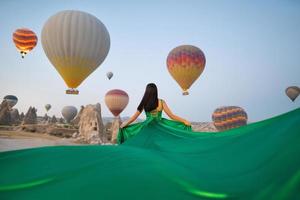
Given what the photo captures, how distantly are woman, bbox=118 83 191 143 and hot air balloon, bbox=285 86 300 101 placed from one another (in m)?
39.0

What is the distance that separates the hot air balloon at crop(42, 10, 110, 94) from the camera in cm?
1997

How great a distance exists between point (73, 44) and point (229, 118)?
18.1 m

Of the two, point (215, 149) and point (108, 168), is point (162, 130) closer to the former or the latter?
point (215, 149)

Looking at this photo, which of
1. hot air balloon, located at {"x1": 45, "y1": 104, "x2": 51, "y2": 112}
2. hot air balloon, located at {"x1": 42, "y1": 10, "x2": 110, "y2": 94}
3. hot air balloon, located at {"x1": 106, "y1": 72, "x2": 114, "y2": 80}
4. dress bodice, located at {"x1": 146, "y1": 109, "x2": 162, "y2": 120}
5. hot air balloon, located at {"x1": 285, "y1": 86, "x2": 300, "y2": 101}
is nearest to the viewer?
dress bodice, located at {"x1": 146, "y1": 109, "x2": 162, "y2": 120}

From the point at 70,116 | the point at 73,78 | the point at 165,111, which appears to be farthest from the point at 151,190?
the point at 70,116

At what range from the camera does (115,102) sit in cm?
3722

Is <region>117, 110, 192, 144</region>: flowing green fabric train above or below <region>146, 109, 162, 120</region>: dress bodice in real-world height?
below

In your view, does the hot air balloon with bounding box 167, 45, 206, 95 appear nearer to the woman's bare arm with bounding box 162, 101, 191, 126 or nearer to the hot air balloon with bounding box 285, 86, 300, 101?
the hot air balloon with bounding box 285, 86, 300, 101

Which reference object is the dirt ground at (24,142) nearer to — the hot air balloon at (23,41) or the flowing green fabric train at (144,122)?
the hot air balloon at (23,41)

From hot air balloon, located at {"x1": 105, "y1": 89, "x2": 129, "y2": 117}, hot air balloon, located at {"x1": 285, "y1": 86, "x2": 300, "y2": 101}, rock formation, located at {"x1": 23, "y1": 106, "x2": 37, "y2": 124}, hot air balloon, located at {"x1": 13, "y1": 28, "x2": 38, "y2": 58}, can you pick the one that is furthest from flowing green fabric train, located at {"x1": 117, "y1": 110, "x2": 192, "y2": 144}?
rock formation, located at {"x1": 23, "y1": 106, "x2": 37, "y2": 124}

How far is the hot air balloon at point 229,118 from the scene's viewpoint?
31.0 metres

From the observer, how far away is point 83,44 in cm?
2022

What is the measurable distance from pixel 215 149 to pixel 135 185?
3.92 ft

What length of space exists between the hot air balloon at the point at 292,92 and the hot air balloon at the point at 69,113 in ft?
139
